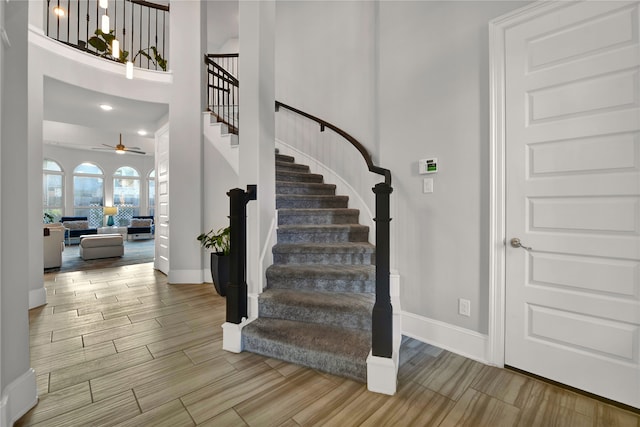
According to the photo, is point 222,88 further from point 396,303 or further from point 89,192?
point 89,192

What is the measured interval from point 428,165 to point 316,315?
5.04 ft

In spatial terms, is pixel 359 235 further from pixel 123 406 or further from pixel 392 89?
pixel 123 406

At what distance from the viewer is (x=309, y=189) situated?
3.76m

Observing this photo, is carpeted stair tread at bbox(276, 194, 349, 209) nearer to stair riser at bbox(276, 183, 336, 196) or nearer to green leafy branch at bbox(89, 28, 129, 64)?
stair riser at bbox(276, 183, 336, 196)

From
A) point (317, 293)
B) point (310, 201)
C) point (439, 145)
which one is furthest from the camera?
point (310, 201)

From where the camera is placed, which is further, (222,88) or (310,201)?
(222,88)

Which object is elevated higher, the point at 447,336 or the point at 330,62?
the point at 330,62

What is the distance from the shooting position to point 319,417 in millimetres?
1513

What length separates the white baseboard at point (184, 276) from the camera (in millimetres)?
4227

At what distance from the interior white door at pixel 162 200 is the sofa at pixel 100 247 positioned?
2.12 metres

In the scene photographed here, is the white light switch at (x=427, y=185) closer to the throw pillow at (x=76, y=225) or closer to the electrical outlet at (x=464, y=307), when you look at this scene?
the electrical outlet at (x=464, y=307)

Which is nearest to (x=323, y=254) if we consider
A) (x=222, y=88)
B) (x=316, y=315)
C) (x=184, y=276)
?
(x=316, y=315)

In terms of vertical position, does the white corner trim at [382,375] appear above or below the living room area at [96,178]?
below

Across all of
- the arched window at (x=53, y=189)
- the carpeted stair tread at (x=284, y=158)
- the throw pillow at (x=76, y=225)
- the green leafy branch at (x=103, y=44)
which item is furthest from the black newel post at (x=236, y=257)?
the arched window at (x=53, y=189)
